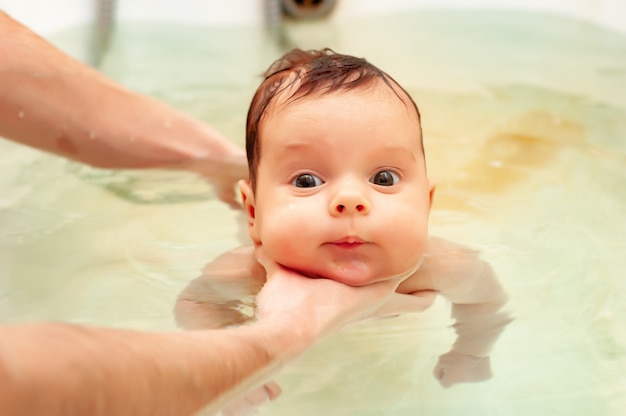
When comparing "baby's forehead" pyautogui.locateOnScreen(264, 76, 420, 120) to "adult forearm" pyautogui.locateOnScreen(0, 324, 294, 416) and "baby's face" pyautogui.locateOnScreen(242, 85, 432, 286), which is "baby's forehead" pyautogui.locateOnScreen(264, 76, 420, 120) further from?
"adult forearm" pyautogui.locateOnScreen(0, 324, 294, 416)

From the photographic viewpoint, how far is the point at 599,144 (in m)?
1.48

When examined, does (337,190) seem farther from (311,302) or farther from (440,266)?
(440,266)

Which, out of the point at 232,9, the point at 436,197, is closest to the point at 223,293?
the point at 436,197

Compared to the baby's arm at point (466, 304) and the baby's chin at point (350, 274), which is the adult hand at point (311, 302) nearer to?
the baby's chin at point (350, 274)

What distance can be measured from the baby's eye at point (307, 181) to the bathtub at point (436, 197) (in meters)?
0.17

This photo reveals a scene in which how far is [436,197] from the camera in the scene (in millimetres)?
1321

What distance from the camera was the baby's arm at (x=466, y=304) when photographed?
990mm

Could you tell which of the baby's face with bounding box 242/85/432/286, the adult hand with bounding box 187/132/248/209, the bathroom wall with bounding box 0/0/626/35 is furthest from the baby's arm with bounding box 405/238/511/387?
the bathroom wall with bounding box 0/0/626/35

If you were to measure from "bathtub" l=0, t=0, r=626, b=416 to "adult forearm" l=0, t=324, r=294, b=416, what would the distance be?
22 cm

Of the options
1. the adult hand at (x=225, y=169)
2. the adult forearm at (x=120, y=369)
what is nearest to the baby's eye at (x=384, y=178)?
the adult forearm at (x=120, y=369)

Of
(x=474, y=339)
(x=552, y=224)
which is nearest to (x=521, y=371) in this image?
(x=474, y=339)

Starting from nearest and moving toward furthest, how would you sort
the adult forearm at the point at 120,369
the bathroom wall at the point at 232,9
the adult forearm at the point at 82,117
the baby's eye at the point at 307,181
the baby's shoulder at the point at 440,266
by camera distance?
the adult forearm at the point at 120,369, the baby's eye at the point at 307,181, the baby's shoulder at the point at 440,266, the adult forearm at the point at 82,117, the bathroom wall at the point at 232,9

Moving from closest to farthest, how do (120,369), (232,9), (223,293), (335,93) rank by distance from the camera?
(120,369), (335,93), (223,293), (232,9)

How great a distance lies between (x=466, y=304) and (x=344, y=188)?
0.93 feet
